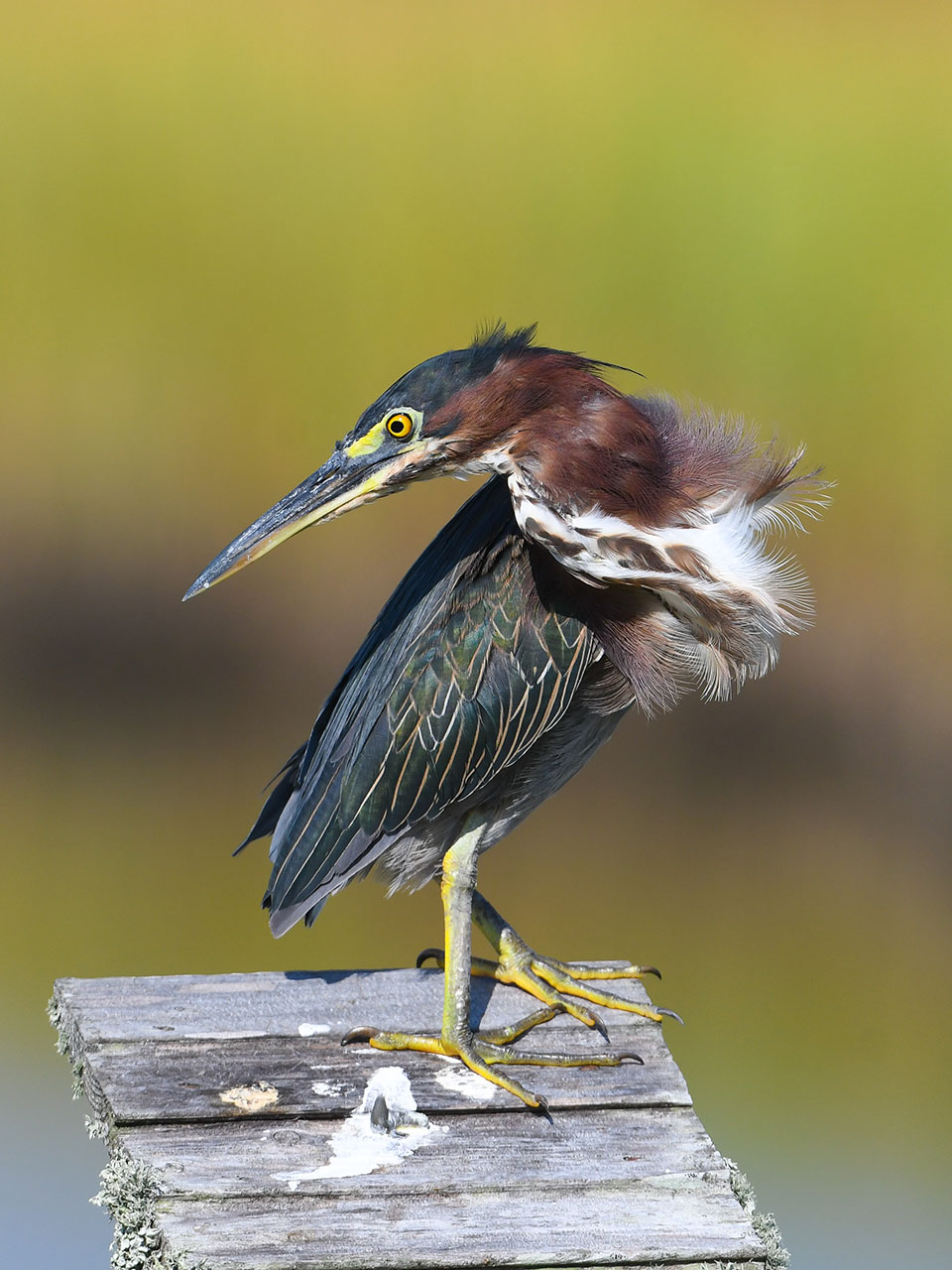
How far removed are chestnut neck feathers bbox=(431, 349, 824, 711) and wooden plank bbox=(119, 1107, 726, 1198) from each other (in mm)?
676

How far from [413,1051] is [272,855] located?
420mm

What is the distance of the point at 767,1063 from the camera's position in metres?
4.51

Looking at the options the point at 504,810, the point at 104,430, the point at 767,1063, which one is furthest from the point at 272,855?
the point at 104,430

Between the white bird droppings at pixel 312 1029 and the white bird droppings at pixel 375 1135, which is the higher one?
the white bird droppings at pixel 312 1029

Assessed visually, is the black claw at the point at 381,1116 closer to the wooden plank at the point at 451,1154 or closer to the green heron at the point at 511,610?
the wooden plank at the point at 451,1154

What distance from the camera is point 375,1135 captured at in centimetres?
244

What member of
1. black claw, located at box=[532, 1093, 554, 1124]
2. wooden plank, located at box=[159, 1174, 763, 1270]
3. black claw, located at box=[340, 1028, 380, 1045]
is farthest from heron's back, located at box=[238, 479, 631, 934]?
wooden plank, located at box=[159, 1174, 763, 1270]

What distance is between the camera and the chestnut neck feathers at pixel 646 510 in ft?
7.80

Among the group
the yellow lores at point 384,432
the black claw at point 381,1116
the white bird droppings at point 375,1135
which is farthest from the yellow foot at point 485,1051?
the yellow lores at point 384,432

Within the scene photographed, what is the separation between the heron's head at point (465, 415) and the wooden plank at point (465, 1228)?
93 centimetres

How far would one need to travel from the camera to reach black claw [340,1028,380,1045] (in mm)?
2697

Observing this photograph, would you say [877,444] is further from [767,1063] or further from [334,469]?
[334,469]

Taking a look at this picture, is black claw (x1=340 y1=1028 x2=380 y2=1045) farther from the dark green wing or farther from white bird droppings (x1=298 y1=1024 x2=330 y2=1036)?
the dark green wing

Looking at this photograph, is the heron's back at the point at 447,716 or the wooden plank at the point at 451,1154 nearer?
the wooden plank at the point at 451,1154
